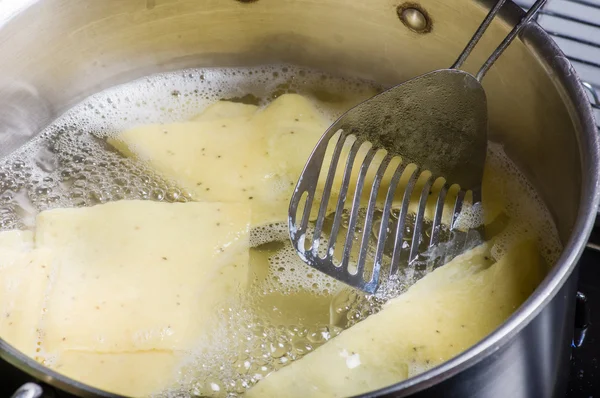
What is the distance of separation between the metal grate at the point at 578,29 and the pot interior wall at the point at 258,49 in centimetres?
23

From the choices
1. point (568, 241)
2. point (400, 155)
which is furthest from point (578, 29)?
point (568, 241)

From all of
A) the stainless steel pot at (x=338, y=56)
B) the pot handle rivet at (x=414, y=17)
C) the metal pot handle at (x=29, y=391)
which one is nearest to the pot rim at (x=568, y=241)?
the stainless steel pot at (x=338, y=56)

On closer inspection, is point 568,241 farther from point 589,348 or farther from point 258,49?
point 258,49

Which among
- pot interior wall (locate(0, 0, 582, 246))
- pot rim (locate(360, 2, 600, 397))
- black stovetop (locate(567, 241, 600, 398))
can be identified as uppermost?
pot interior wall (locate(0, 0, 582, 246))

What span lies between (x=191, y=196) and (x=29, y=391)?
0.40 metres

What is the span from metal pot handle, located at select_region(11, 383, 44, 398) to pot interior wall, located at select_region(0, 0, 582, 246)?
52cm

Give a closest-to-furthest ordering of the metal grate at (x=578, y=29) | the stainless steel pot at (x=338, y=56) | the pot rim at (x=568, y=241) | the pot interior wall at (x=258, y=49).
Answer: the pot rim at (x=568, y=241), the stainless steel pot at (x=338, y=56), the pot interior wall at (x=258, y=49), the metal grate at (x=578, y=29)

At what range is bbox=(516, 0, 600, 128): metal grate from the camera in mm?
1081

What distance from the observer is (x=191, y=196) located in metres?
0.91

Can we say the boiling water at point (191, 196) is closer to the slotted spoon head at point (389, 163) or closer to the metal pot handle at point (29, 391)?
the slotted spoon head at point (389, 163)

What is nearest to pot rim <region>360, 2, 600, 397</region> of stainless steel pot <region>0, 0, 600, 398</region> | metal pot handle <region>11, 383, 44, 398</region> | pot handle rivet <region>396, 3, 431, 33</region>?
stainless steel pot <region>0, 0, 600, 398</region>

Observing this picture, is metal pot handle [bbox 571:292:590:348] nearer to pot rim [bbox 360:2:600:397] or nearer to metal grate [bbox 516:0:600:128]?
pot rim [bbox 360:2:600:397]

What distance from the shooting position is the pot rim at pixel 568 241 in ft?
1.73

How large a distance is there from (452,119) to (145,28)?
0.45 metres
